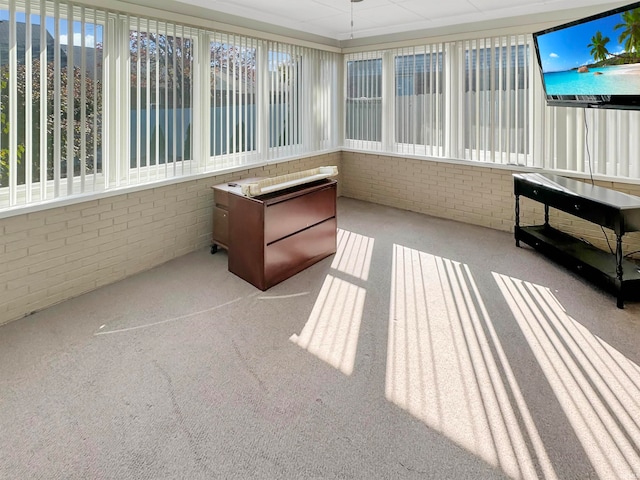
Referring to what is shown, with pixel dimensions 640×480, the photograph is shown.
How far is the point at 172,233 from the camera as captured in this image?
4.02 metres

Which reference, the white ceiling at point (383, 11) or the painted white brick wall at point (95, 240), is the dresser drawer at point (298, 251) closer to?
the painted white brick wall at point (95, 240)

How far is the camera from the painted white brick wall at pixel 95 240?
2900mm

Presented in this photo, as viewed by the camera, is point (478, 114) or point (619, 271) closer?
point (619, 271)

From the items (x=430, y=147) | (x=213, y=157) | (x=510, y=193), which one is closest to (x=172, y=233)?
(x=213, y=157)

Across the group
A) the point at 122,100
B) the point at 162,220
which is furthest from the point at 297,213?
the point at 122,100

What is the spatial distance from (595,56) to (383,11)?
2.14 metres

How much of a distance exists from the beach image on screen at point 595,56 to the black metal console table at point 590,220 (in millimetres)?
791

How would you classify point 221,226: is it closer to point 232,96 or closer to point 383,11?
point 232,96

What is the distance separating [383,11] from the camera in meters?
4.38

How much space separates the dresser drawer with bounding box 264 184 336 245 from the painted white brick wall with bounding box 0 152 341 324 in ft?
3.85

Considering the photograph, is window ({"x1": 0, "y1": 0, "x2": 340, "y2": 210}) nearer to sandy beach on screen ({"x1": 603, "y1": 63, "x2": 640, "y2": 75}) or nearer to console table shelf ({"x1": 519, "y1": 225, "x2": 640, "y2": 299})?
console table shelf ({"x1": 519, "y1": 225, "x2": 640, "y2": 299})

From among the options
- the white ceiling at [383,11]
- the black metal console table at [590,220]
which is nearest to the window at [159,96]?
the white ceiling at [383,11]

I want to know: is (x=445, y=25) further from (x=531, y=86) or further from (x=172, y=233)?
(x=172, y=233)

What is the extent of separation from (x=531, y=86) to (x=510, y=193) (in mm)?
1166
